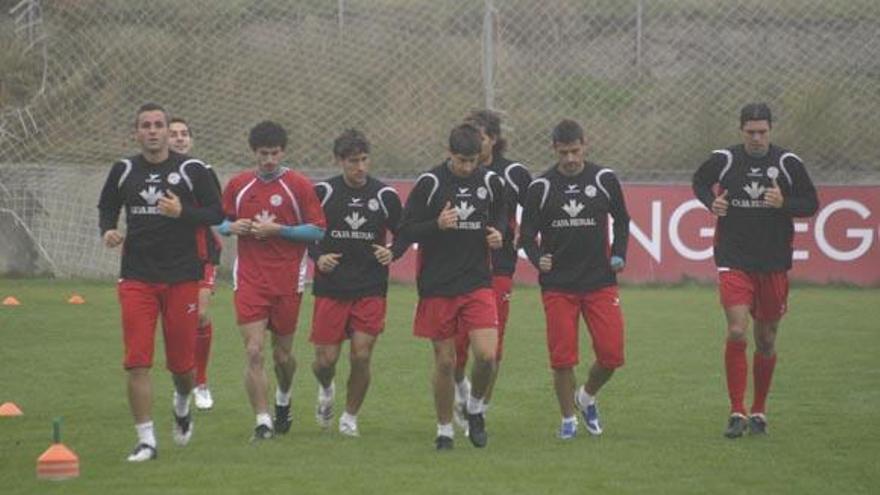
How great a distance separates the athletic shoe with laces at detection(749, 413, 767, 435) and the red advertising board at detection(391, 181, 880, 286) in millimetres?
13866

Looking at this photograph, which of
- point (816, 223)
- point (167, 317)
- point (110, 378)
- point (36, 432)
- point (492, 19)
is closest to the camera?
point (167, 317)

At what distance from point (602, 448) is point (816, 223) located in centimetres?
1538

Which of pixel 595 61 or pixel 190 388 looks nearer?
pixel 190 388

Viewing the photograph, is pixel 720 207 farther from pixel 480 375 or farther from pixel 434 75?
pixel 434 75

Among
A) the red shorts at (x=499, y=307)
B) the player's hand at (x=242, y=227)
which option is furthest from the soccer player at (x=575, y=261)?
the player's hand at (x=242, y=227)

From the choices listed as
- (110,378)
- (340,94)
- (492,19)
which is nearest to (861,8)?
(492,19)

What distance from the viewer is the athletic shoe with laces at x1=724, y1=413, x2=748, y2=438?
38.7 ft

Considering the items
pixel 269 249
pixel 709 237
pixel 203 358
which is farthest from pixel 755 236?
pixel 709 237

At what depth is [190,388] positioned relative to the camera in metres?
11.2

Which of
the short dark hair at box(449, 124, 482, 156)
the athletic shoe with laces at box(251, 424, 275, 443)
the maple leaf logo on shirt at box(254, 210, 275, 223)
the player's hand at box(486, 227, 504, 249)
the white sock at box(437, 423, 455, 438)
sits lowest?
the athletic shoe with laces at box(251, 424, 275, 443)

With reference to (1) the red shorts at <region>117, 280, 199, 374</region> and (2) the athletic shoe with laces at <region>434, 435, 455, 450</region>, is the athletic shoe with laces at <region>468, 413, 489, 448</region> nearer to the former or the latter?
(2) the athletic shoe with laces at <region>434, 435, 455, 450</region>

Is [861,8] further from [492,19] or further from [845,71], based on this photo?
[492,19]

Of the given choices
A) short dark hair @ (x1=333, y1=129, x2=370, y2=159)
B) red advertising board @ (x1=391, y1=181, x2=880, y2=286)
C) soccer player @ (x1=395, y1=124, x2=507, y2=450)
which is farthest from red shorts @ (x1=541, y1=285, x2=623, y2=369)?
red advertising board @ (x1=391, y1=181, x2=880, y2=286)

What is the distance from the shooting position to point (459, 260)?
1163 cm
